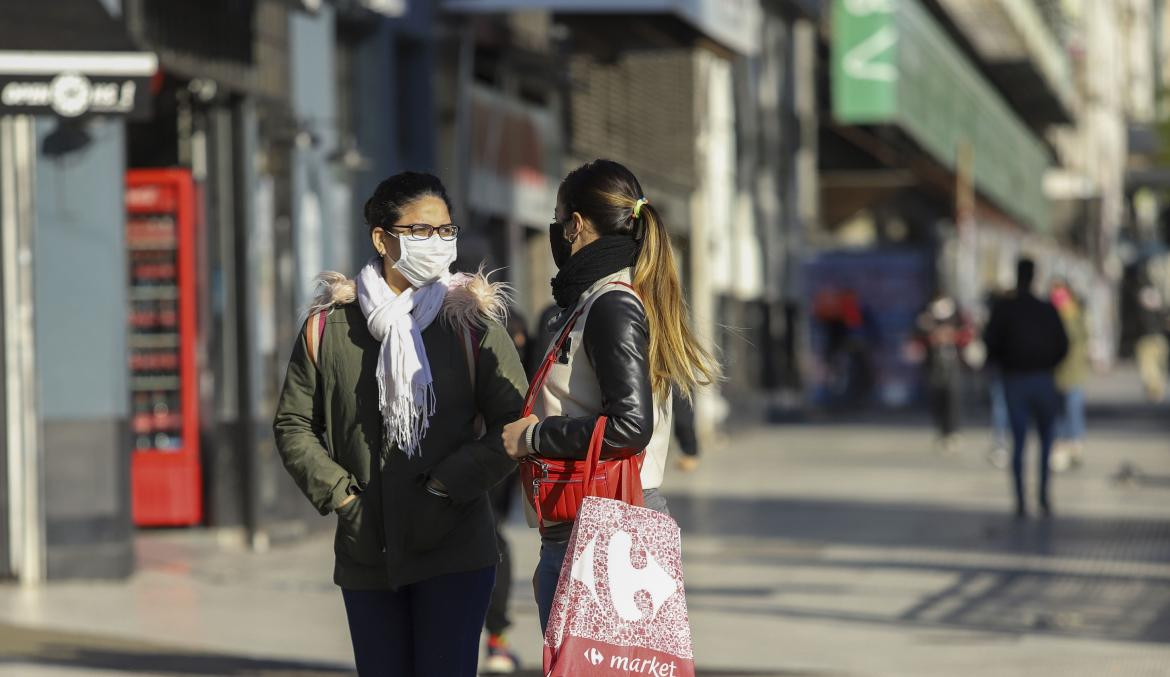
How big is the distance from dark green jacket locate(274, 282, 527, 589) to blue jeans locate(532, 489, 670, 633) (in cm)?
16

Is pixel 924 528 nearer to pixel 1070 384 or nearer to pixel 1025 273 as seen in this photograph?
pixel 1025 273

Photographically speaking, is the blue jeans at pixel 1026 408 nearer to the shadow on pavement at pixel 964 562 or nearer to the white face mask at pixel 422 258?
the shadow on pavement at pixel 964 562

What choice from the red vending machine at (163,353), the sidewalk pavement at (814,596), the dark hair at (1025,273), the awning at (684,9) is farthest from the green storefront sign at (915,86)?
the red vending machine at (163,353)

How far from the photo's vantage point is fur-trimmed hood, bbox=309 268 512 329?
5.55 meters

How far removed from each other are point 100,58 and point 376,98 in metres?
5.79

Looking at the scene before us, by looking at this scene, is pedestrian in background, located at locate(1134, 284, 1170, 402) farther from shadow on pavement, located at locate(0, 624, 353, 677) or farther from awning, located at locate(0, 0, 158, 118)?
shadow on pavement, located at locate(0, 624, 353, 677)

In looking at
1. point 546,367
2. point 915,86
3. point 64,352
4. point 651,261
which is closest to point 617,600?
point 546,367

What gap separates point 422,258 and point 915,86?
3254 cm

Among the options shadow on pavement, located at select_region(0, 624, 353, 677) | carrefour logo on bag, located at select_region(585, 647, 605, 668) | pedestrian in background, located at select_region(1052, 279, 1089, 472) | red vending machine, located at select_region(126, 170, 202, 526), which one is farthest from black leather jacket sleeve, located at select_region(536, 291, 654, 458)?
pedestrian in background, located at select_region(1052, 279, 1089, 472)

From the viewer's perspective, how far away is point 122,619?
11.1 m

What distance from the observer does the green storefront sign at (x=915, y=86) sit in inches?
1373

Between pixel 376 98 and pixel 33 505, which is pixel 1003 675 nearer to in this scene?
pixel 33 505

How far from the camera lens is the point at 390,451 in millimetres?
5523

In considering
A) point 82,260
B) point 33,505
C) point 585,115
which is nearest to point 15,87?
point 82,260
